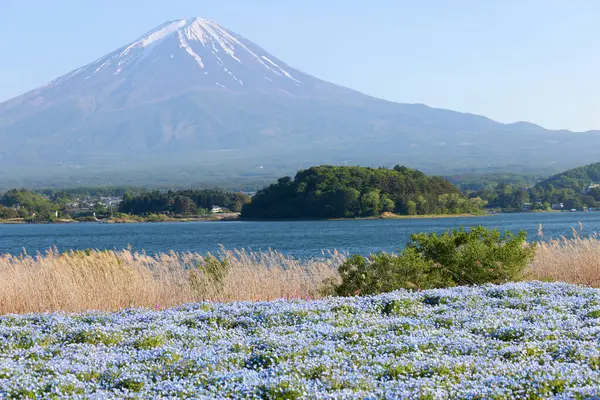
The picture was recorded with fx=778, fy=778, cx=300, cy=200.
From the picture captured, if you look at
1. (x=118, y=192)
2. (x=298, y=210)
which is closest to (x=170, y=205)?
(x=298, y=210)

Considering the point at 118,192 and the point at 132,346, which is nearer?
the point at 132,346

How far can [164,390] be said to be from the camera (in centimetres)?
572

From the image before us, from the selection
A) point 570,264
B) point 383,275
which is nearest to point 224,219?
point 570,264

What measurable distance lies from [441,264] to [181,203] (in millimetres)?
104852

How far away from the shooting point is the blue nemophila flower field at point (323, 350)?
5.59 metres

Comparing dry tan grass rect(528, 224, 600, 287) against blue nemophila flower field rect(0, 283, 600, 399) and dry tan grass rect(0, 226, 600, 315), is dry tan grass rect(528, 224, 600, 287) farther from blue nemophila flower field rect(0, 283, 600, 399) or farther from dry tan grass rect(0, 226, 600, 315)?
blue nemophila flower field rect(0, 283, 600, 399)

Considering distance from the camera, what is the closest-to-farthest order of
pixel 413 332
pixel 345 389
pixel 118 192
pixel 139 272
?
pixel 345 389 < pixel 413 332 < pixel 139 272 < pixel 118 192

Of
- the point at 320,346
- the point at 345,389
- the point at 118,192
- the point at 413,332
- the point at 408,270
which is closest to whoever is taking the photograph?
the point at 345,389

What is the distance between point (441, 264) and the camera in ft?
41.8

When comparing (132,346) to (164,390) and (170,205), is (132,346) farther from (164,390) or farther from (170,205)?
(170,205)

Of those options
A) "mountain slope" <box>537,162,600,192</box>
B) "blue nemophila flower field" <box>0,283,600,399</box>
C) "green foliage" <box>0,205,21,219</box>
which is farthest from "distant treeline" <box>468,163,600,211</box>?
"blue nemophila flower field" <box>0,283,600,399</box>

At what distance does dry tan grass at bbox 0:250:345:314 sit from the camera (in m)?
11.6

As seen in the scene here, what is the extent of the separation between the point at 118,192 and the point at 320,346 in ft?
584

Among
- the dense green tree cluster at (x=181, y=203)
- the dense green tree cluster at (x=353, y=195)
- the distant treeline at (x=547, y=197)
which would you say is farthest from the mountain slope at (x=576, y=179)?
the dense green tree cluster at (x=181, y=203)
